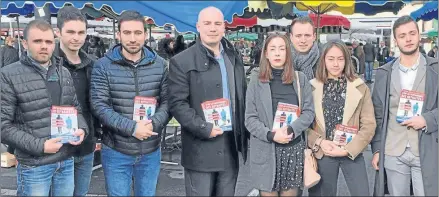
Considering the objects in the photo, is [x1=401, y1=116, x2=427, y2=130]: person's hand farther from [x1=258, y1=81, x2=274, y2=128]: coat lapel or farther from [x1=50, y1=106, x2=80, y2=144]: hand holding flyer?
[x1=50, y1=106, x2=80, y2=144]: hand holding flyer

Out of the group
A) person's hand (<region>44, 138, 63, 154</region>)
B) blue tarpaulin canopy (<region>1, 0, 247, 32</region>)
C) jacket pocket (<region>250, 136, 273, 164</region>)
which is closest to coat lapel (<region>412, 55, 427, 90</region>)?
jacket pocket (<region>250, 136, 273, 164</region>)

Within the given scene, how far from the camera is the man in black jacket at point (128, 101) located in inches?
118

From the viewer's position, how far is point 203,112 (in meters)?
3.04

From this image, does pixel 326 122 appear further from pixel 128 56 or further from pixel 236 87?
pixel 128 56

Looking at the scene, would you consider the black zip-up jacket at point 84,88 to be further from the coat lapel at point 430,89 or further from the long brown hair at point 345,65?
the coat lapel at point 430,89

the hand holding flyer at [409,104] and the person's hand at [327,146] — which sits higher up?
the hand holding flyer at [409,104]

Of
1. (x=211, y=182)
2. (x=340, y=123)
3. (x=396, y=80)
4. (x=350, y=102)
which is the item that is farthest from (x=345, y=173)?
(x=211, y=182)

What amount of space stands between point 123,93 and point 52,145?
549 millimetres

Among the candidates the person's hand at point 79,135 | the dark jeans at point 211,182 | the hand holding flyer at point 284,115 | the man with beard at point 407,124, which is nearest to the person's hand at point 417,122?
the man with beard at point 407,124

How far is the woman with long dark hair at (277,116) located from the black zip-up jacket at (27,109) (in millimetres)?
1250

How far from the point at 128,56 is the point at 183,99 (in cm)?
47

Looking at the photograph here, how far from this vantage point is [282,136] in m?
3.02

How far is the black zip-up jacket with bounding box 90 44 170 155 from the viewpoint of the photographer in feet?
9.81

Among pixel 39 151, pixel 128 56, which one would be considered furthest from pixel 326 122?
pixel 39 151
